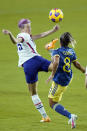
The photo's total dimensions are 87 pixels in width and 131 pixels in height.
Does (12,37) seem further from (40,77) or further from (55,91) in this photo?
(40,77)

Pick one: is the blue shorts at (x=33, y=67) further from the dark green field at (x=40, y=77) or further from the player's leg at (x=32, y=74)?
the dark green field at (x=40, y=77)

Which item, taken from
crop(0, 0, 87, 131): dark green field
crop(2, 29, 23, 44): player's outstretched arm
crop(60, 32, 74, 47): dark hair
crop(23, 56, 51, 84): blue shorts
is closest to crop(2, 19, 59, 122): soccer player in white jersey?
crop(23, 56, 51, 84): blue shorts

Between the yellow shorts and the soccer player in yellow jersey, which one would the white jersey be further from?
the yellow shorts

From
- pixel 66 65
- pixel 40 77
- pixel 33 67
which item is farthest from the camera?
pixel 40 77

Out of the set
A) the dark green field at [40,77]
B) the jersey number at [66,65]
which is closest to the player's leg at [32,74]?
the dark green field at [40,77]

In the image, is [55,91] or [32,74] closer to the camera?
[55,91]

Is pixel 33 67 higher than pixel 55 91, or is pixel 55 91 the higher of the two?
pixel 33 67

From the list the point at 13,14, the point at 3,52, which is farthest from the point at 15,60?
the point at 13,14

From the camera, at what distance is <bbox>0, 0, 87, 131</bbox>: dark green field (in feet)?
29.9

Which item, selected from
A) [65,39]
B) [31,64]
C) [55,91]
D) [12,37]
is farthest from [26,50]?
[55,91]

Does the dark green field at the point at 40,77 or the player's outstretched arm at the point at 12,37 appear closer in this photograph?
the player's outstretched arm at the point at 12,37

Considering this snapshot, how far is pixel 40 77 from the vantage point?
46.7 ft

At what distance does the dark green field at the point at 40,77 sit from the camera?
359 inches

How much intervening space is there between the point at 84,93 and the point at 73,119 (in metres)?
3.85
